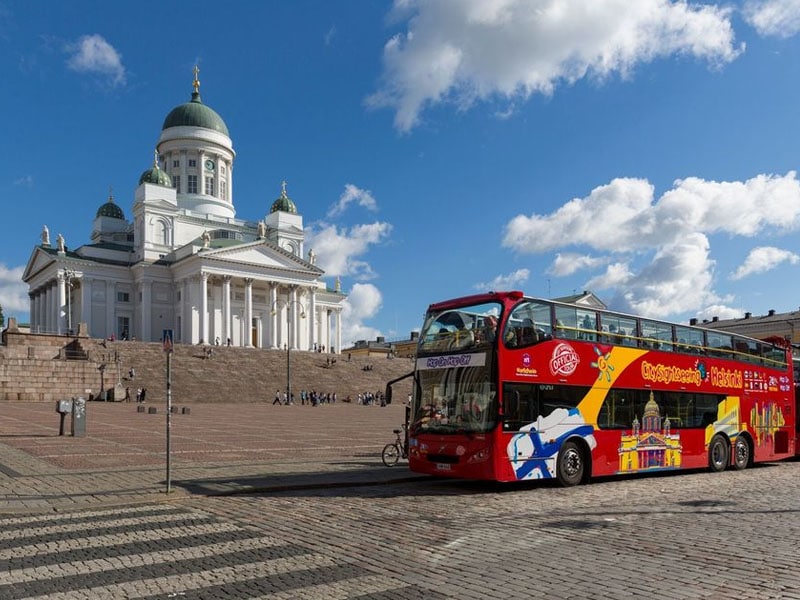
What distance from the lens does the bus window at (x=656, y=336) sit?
16281mm

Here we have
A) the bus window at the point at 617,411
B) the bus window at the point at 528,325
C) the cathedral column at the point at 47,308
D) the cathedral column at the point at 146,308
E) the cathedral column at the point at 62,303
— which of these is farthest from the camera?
the cathedral column at the point at 47,308

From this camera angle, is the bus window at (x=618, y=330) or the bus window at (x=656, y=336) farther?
the bus window at (x=656, y=336)

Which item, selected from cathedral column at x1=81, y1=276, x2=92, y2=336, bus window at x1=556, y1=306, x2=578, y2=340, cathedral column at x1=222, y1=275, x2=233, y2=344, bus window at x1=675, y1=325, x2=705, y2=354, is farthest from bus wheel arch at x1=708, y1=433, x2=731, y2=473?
cathedral column at x1=81, y1=276, x2=92, y2=336

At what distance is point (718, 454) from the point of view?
60.2ft

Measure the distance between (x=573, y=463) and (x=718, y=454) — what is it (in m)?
6.20

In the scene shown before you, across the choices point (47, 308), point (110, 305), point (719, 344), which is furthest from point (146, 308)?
point (719, 344)

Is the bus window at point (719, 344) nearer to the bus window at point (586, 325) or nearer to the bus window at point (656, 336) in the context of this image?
the bus window at point (656, 336)

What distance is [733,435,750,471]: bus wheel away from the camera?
746 inches

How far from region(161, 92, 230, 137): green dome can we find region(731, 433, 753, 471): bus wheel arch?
83400 millimetres

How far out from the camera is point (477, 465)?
512 inches

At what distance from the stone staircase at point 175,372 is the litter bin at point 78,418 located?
47.3ft

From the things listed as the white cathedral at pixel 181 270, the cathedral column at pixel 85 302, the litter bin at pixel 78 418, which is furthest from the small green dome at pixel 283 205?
the litter bin at pixel 78 418

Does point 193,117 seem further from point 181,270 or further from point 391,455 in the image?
point 391,455

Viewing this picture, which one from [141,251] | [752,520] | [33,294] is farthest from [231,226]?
[752,520]
